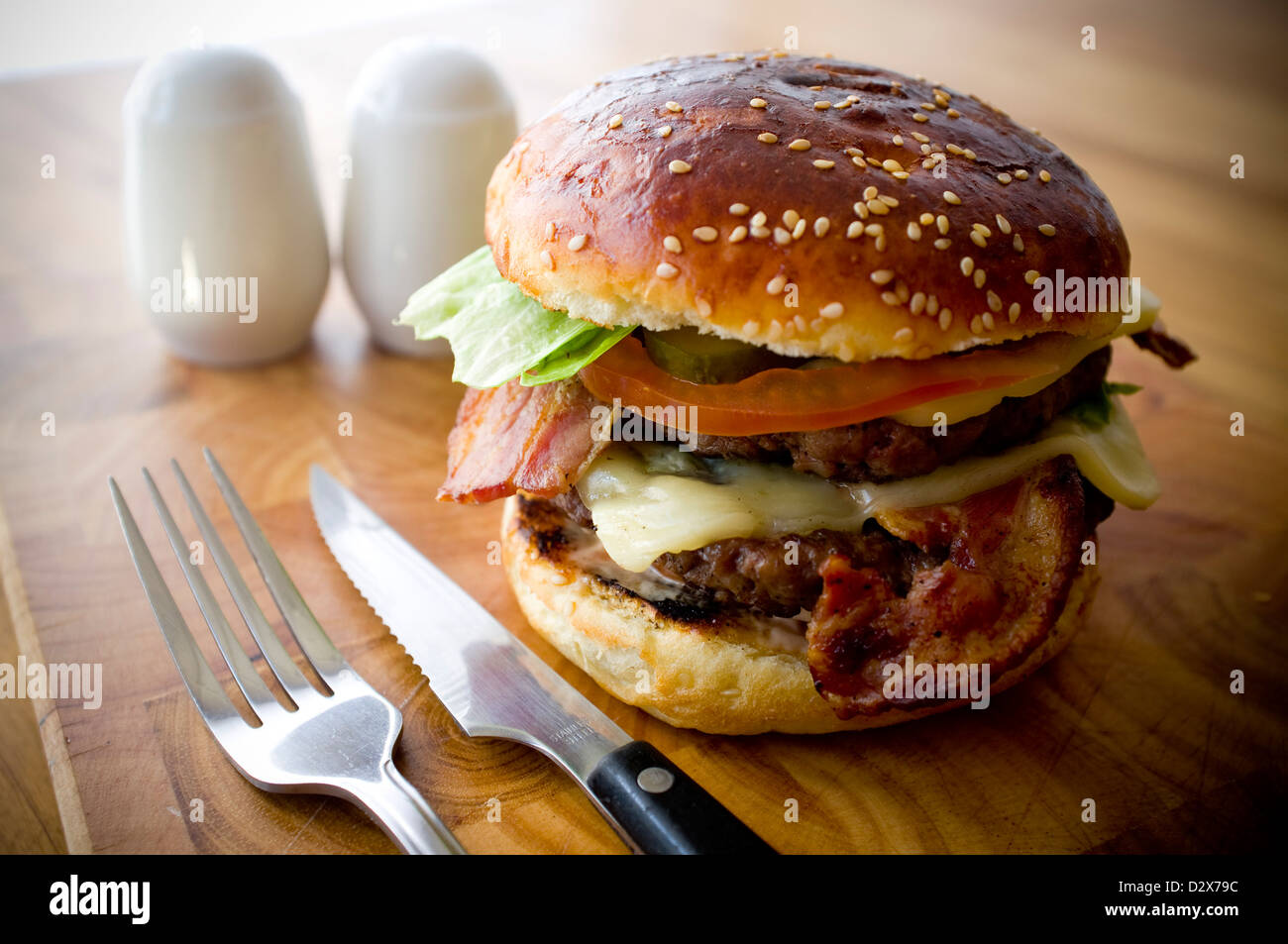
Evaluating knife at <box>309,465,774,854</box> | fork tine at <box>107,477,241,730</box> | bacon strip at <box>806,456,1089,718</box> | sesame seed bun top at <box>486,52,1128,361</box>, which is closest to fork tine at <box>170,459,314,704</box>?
fork tine at <box>107,477,241,730</box>

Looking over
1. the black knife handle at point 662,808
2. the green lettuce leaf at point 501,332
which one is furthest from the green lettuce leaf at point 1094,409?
the black knife handle at point 662,808

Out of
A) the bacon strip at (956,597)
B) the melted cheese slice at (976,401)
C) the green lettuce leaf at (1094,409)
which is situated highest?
the melted cheese slice at (976,401)

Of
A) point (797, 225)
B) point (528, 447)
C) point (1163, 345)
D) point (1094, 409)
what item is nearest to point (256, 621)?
point (528, 447)

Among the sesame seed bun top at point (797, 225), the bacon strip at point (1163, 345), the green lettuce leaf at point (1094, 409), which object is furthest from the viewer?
the bacon strip at point (1163, 345)

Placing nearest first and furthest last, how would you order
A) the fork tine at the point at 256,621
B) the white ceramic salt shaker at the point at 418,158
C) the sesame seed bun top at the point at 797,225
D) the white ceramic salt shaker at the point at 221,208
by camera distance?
the sesame seed bun top at the point at 797,225 < the fork tine at the point at 256,621 < the white ceramic salt shaker at the point at 221,208 < the white ceramic salt shaker at the point at 418,158

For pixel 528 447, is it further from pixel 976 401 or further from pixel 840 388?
pixel 976 401

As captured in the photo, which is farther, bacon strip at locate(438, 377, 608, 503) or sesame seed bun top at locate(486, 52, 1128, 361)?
bacon strip at locate(438, 377, 608, 503)

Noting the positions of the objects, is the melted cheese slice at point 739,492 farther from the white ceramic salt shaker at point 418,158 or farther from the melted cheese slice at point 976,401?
the white ceramic salt shaker at point 418,158

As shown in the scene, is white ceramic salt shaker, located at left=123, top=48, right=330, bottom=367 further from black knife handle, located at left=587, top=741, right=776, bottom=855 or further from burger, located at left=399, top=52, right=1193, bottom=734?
black knife handle, located at left=587, top=741, right=776, bottom=855
